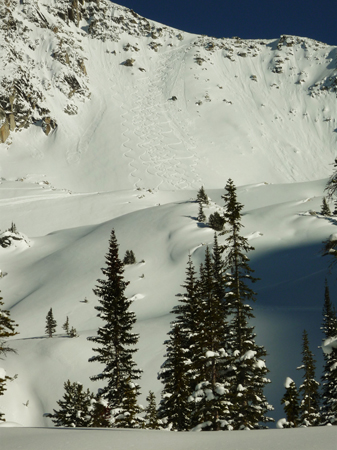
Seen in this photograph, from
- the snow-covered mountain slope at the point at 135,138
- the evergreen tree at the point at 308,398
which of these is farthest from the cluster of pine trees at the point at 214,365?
the snow-covered mountain slope at the point at 135,138

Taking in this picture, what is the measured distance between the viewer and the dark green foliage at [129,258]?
211 feet

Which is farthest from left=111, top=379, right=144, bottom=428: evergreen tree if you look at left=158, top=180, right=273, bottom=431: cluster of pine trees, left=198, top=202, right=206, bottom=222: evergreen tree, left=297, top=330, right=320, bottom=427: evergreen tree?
left=198, top=202, right=206, bottom=222: evergreen tree

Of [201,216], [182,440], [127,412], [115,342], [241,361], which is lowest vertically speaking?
[182,440]

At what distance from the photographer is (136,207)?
9650 cm

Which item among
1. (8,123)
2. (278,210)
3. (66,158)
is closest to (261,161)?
(66,158)

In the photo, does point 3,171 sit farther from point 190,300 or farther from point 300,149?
point 190,300

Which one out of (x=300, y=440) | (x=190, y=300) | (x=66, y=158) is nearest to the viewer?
(x=300, y=440)

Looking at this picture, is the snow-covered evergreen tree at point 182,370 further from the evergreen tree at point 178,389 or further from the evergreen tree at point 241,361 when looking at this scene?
the evergreen tree at point 241,361

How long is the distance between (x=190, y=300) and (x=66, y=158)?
15086 cm

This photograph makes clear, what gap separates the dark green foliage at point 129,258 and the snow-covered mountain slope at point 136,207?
118cm

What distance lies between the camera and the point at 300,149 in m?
180

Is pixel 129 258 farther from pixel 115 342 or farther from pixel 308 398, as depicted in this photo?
pixel 115 342

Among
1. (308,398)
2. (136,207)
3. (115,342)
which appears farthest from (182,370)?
(136,207)

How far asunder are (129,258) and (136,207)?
109 ft
